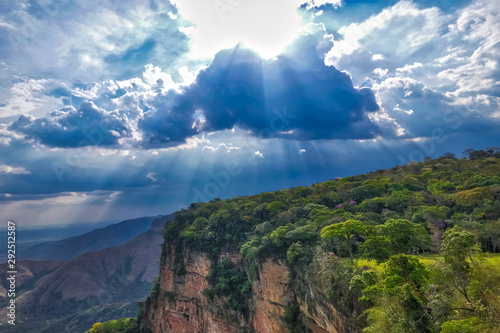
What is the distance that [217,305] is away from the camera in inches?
1639

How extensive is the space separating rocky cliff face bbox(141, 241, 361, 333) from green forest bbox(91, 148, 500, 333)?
49.2 inches

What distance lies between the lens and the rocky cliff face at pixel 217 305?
25.0 metres

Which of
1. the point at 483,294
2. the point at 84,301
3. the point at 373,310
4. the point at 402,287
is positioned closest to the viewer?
the point at 483,294

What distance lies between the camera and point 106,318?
137 metres

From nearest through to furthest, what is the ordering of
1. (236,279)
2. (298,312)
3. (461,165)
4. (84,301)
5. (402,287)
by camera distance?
(402,287)
(298,312)
(236,279)
(461,165)
(84,301)

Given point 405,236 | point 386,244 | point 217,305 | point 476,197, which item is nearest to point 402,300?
point 386,244

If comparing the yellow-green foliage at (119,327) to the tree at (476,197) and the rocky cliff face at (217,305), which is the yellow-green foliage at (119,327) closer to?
the rocky cliff face at (217,305)

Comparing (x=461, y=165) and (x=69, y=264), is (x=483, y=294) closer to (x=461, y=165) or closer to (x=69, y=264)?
(x=461, y=165)

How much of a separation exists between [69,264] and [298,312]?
220m

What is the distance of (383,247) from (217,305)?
29712 millimetres

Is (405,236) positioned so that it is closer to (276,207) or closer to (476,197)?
(476,197)

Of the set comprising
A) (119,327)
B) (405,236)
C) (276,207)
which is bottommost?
(119,327)

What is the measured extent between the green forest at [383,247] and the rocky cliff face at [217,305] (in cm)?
125

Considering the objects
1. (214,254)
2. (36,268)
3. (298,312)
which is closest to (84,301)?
(36,268)
